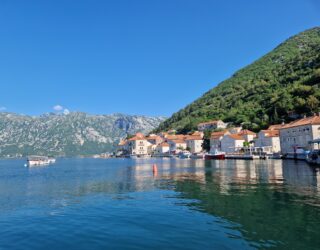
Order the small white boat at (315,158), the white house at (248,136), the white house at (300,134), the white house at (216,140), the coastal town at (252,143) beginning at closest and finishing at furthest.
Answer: the small white boat at (315,158) → the white house at (300,134) → the coastal town at (252,143) → the white house at (248,136) → the white house at (216,140)

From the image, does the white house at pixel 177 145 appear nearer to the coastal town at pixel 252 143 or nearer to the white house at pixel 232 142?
the coastal town at pixel 252 143

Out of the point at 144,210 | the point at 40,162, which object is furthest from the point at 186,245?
the point at 40,162

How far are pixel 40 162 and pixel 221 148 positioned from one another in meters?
78.8

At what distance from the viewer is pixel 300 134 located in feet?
270

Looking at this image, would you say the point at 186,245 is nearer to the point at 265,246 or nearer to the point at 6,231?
the point at 265,246

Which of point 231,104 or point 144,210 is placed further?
point 231,104

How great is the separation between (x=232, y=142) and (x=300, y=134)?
41.9m

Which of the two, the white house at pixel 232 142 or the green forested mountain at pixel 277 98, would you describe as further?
the white house at pixel 232 142

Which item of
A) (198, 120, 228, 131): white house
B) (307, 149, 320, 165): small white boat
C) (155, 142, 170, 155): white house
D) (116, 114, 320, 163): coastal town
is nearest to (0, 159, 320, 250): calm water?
(307, 149, 320, 165): small white boat

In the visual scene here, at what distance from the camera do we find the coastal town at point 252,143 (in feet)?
256

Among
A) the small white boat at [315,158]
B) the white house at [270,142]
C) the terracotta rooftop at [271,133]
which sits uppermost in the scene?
the terracotta rooftop at [271,133]

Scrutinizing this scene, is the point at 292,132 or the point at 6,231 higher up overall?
the point at 292,132

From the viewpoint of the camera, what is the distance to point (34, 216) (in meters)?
19.8

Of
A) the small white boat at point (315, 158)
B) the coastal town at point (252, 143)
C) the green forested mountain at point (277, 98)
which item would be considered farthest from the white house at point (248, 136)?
the small white boat at point (315, 158)
